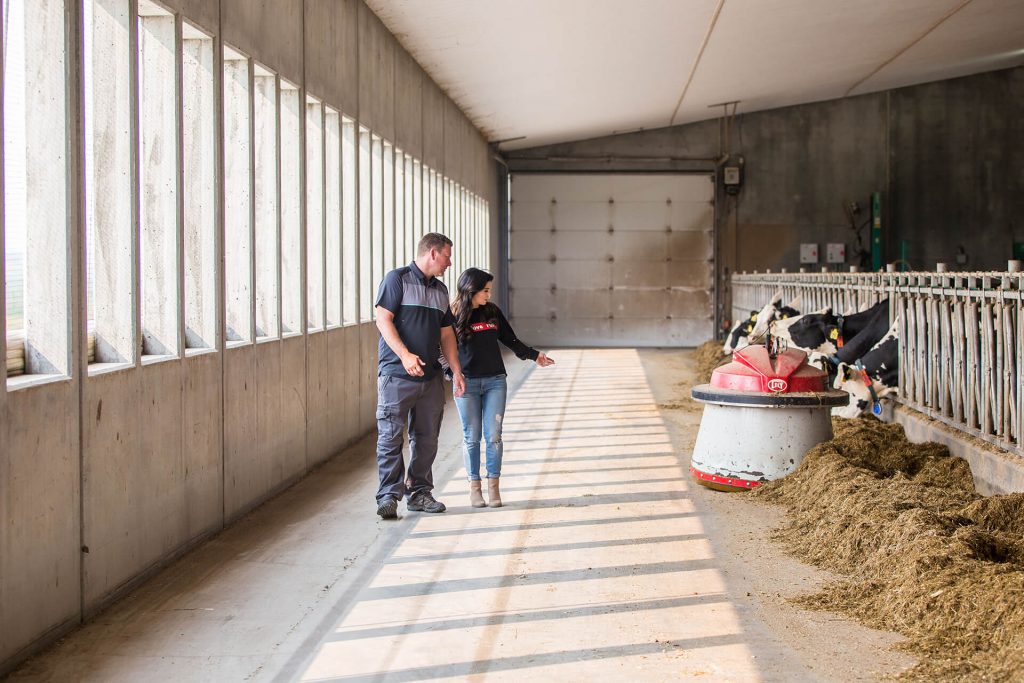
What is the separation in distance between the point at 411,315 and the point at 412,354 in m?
0.32

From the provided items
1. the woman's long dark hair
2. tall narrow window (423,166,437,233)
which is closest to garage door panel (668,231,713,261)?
tall narrow window (423,166,437,233)

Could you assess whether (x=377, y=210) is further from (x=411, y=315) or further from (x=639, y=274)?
(x=639, y=274)

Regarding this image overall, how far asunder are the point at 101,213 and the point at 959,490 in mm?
5326

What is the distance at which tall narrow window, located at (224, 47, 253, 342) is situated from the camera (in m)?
7.72

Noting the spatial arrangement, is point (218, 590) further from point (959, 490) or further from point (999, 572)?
point (959, 490)

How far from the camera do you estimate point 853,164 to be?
2630cm

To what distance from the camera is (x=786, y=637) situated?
4805mm

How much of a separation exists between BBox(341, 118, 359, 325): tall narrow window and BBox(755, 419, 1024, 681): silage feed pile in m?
4.88

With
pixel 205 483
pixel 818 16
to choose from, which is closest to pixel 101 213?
pixel 205 483

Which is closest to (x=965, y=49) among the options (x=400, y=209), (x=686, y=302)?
(x=686, y=302)

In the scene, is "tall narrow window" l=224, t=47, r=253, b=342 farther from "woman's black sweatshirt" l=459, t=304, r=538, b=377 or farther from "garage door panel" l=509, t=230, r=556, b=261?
"garage door panel" l=509, t=230, r=556, b=261

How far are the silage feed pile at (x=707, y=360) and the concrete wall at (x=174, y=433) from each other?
7319 millimetres

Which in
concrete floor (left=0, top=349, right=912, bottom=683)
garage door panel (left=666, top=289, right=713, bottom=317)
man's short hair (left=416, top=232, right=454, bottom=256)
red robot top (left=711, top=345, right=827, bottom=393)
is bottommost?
concrete floor (left=0, top=349, right=912, bottom=683)

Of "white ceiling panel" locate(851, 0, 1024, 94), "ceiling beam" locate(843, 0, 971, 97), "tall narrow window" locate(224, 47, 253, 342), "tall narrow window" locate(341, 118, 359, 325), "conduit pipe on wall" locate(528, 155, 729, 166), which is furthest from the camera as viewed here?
"conduit pipe on wall" locate(528, 155, 729, 166)
